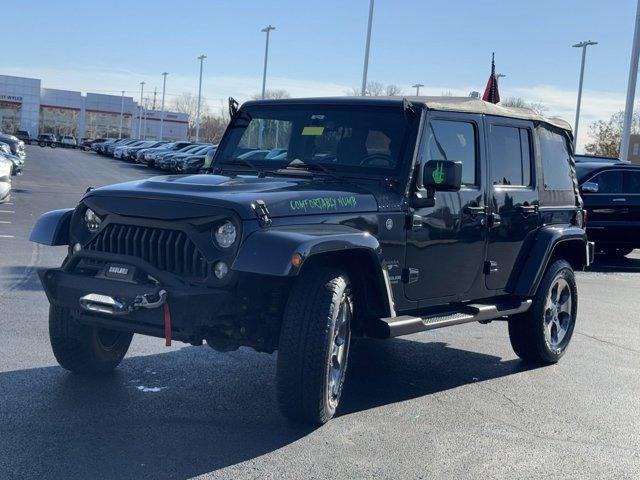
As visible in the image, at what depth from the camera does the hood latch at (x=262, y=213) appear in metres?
5.04

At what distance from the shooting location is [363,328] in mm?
5730

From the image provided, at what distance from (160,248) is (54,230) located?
0.93 metres

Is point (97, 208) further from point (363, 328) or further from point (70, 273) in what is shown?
point (363, 328)

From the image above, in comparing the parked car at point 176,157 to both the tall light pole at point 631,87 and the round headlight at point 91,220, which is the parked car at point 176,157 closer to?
the tall light pole at point 631,87

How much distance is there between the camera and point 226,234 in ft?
16.4

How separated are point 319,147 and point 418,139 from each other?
2.34 feet

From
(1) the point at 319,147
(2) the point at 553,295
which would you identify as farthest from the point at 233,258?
(2) the point at 553,295

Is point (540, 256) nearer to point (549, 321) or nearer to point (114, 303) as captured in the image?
point (549, 321)

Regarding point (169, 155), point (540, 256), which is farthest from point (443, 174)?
point (169, 155)

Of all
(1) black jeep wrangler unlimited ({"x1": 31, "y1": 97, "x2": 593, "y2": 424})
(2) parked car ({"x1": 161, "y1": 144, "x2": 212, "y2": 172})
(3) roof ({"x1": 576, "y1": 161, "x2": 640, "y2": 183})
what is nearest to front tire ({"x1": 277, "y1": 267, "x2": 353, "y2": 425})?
(1) black jeep wrangler unlimited ({"x1": 31, "y1": 97, "x2": 593, "y2": 424})

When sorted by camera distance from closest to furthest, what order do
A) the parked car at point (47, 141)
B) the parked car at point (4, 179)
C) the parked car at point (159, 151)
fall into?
the parked car at point (4, 179) < the parked car at point (159, 151) < the parked car at point (47, 141)

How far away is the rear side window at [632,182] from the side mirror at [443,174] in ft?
36.3

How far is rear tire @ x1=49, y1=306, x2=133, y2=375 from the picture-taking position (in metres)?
5.82

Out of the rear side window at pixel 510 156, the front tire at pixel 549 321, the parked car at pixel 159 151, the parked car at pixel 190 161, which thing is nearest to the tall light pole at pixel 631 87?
the parked car at pixel 190 161
